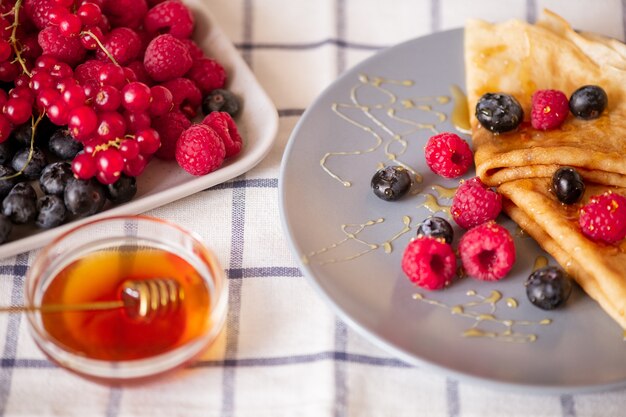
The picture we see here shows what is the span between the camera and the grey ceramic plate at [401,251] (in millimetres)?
1777

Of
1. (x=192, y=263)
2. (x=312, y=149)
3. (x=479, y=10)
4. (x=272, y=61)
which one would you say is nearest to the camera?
(x=192, y=263)

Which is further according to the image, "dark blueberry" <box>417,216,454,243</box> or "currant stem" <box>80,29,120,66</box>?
"currant stem" <box>80,29,120,66</box>

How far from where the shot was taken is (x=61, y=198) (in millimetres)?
2041

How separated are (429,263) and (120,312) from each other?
75 centimetres

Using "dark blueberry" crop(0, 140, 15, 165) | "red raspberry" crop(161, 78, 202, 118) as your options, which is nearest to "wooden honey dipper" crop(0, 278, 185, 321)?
"dark blueberry" crop(0, 140, 15, 165)

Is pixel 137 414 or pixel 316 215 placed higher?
pixel 316 215

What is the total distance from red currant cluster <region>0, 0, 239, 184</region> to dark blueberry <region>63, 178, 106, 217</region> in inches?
1.0

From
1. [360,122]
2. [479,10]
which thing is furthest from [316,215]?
[479,10]

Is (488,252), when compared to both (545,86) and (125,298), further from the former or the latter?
(125,298)

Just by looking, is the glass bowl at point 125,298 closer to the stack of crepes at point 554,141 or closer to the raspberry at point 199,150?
the raspberry at point 199,150

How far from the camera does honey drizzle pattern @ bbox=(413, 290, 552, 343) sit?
1.83m

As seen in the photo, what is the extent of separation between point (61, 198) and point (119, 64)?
488 millimetres

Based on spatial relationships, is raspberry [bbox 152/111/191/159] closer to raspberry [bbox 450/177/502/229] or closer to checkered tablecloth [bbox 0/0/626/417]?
checkered tablecloth [bbox 0/0/626/417]

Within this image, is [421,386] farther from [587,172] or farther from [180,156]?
[180,156]
